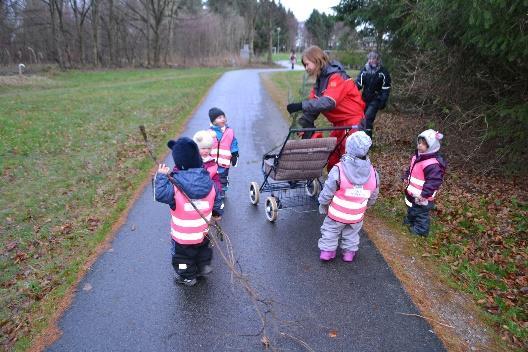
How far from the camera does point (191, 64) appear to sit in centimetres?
5059

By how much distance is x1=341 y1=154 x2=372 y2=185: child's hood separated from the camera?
4.45 m

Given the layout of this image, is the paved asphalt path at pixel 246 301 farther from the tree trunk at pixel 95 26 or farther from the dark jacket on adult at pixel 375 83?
the tree trunk at pixel 95 26

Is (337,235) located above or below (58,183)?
above

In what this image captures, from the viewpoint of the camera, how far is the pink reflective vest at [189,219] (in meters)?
3.97

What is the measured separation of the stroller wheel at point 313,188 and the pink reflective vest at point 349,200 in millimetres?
1776

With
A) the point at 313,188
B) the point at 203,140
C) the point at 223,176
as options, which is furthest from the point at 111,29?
the point at 203,140

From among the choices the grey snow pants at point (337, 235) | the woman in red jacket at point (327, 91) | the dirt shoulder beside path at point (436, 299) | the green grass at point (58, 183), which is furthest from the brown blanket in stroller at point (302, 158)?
the green grass at point (58, 183)

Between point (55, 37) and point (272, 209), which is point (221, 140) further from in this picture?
point (55, 37)

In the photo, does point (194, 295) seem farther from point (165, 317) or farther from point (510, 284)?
point (510, 284)

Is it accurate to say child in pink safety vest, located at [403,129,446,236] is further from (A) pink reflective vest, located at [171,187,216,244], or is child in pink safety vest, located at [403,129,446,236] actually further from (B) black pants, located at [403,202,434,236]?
(A) pink reflective vest, located at [171,187,216,244]

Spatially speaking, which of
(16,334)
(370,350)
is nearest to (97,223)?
(16,334)

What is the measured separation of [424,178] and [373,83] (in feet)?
10.1

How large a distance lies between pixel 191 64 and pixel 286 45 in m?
44.3

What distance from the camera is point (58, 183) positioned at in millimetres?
8023
